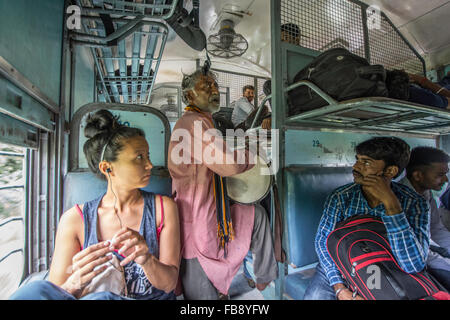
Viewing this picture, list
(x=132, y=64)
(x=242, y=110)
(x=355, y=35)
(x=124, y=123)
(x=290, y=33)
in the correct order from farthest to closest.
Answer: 1. (x=242, y=110)
2. (x=132, y=64)
3. (x=355, y=35)
4. (x=290, y=33)
5. (x=124, y=123)

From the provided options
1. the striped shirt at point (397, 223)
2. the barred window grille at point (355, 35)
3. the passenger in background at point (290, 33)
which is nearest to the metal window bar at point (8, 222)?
the striped shirt at point (397, 223)

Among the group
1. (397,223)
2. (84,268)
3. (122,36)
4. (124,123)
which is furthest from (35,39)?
(397,223)

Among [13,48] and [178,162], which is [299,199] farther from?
[13,48]

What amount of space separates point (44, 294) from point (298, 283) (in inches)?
61.4

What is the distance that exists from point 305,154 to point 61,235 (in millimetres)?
1831

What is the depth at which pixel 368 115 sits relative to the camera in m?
1.68

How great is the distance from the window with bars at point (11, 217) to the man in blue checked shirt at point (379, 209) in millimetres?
2045

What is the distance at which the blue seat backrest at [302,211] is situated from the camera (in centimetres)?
159

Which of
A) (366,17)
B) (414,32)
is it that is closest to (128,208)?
(366,17)

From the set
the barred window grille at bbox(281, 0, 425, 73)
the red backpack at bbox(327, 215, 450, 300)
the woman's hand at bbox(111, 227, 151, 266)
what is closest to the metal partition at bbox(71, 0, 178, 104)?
the barred window grille at bbox(281, 0, 425, 73)

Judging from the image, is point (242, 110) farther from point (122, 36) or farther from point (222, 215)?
point (222, 215)

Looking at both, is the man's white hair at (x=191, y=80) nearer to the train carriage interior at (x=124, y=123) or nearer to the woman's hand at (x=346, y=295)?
the train carriage interior at (x=124, y=123)

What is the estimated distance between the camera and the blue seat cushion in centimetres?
152

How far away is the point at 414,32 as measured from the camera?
3.63m
